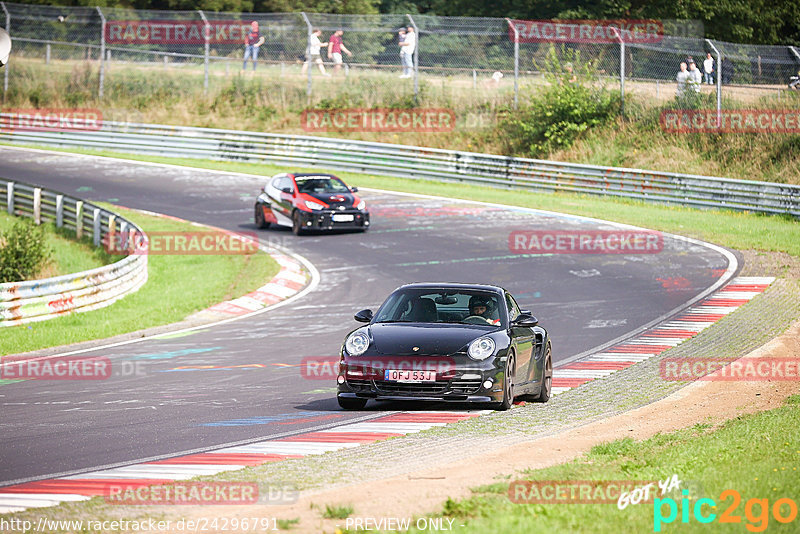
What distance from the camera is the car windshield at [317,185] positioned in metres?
28.9

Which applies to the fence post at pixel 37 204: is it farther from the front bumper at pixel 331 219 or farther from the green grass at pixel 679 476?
the green grass at pixel 679 476

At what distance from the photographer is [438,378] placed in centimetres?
1103

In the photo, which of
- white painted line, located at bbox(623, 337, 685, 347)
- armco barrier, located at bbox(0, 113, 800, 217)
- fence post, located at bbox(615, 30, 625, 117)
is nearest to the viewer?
white painted line, located at bbox(623, 337, 685, 347)

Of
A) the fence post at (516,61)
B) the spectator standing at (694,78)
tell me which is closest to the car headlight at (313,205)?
the fence post at (516,61)

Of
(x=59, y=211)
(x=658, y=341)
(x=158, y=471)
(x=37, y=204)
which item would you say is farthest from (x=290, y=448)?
(x=37, y=204)

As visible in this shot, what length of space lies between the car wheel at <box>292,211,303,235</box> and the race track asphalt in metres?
0.25

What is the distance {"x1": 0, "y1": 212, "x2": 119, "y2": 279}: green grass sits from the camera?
81.5 ft

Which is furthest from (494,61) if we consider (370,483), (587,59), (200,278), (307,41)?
(370,483)

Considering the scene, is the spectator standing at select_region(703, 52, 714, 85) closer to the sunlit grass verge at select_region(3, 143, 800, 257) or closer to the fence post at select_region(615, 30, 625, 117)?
the fence post at select_region(615, 30, 625, 117)

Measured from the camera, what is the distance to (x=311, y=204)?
1125 inches

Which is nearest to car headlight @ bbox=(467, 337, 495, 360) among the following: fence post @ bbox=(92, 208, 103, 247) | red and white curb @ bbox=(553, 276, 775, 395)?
red and white curb @ bbox=(553, 276, 775, 395)

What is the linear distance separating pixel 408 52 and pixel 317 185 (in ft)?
45.0

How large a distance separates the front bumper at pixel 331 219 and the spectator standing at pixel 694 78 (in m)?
12.9

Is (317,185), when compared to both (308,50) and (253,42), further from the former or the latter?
(253,42)
